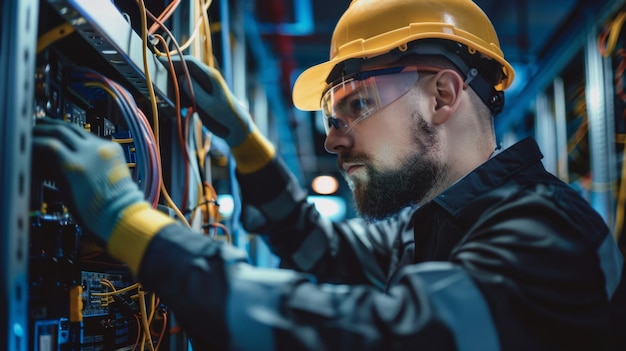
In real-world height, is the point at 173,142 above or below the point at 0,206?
above

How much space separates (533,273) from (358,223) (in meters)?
1.07

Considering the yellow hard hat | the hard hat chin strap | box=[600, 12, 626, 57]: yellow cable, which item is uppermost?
box=[600, 12, 626, 57]: yellow cable

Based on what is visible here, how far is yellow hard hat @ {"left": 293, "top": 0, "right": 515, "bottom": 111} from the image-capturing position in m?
1.58

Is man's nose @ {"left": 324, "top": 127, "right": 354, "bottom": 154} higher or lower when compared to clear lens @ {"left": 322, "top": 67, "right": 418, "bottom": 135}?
lower

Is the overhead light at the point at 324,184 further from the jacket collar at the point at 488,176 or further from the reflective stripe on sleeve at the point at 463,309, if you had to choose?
the reflective stripe on sleeve at the point at 463,309

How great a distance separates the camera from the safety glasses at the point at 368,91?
5.08 ft

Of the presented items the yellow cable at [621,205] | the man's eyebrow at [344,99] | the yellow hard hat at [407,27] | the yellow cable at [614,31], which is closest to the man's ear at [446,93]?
the yellow hard hat at [407,27]

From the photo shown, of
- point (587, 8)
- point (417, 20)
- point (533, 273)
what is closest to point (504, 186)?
point (533, 273)

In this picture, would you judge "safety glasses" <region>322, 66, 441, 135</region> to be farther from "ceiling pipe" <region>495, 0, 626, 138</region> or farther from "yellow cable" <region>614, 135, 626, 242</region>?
"ceiling pipe" <region>495, 0, 626, 138</region>

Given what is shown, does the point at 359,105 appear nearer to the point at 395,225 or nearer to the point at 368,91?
the point at 368,91

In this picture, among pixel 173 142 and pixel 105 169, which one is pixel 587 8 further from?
pixel 105 169

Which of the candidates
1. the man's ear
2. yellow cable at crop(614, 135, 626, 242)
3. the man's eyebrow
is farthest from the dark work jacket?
yellow cable at crop(614, 135, 626, 242)

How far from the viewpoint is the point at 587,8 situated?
3.15 meters

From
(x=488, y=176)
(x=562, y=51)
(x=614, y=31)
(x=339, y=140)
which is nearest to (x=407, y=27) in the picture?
(x=339, y=140)
